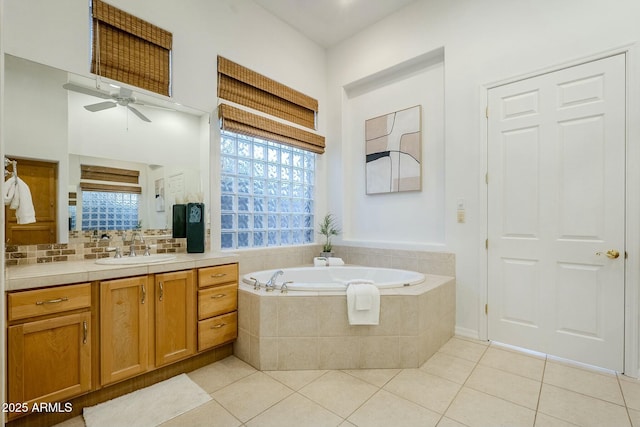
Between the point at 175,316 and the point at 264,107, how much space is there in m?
2.22

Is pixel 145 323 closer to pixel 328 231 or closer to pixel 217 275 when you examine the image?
pixel 217 275

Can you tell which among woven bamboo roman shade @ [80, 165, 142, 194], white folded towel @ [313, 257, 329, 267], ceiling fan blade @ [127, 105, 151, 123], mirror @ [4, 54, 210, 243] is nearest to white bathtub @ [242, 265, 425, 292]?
white folded towel @ [313, 257, 329, 267]

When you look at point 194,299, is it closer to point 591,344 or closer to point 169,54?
point 169,54

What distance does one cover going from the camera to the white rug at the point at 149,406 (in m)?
1.75

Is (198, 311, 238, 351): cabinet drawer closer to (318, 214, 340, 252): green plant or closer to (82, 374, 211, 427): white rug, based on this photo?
(82, 374, 211, 427): white rug

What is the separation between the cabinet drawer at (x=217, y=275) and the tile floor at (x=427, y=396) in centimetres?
64

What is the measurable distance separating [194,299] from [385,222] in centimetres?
219

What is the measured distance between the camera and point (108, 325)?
1.87 m

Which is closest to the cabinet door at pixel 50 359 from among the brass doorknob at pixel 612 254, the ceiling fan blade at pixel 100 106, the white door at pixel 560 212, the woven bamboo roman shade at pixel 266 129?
the ceiling fan blade at pixel 100 106

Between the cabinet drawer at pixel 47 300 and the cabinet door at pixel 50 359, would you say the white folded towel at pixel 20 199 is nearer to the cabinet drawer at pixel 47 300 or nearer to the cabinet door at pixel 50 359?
the cabinet drawer at pixel 47 300

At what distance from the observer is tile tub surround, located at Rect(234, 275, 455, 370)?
7.51 feet

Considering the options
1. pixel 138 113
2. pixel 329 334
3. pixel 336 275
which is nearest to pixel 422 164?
pixel 336 275

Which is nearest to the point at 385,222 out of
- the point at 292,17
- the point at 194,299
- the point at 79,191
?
the point at 194,299

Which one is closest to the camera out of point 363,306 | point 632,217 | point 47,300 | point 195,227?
point 47,300
